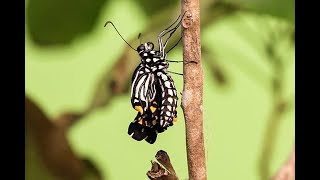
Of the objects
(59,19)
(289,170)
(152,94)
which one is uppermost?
(59,19)

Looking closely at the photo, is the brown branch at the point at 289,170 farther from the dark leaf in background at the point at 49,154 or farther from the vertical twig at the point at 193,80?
the dark leaf in background at the point at 49,154

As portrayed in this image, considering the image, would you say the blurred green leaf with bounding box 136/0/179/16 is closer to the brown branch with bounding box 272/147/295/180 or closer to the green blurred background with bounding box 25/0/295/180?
the green blurred background with bounding box 25/0/295/180

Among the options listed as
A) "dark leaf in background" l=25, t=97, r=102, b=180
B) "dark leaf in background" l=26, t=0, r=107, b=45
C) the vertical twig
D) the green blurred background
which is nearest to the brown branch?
the green blurred background

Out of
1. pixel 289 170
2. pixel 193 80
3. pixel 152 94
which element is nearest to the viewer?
pixel 193 80

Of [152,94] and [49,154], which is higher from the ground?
[152,94]

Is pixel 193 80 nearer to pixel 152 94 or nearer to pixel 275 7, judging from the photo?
pixel 152 94

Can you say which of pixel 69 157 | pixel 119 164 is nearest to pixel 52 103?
pixel 69 157

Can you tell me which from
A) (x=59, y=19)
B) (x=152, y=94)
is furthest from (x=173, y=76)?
(x=59, y=19)
